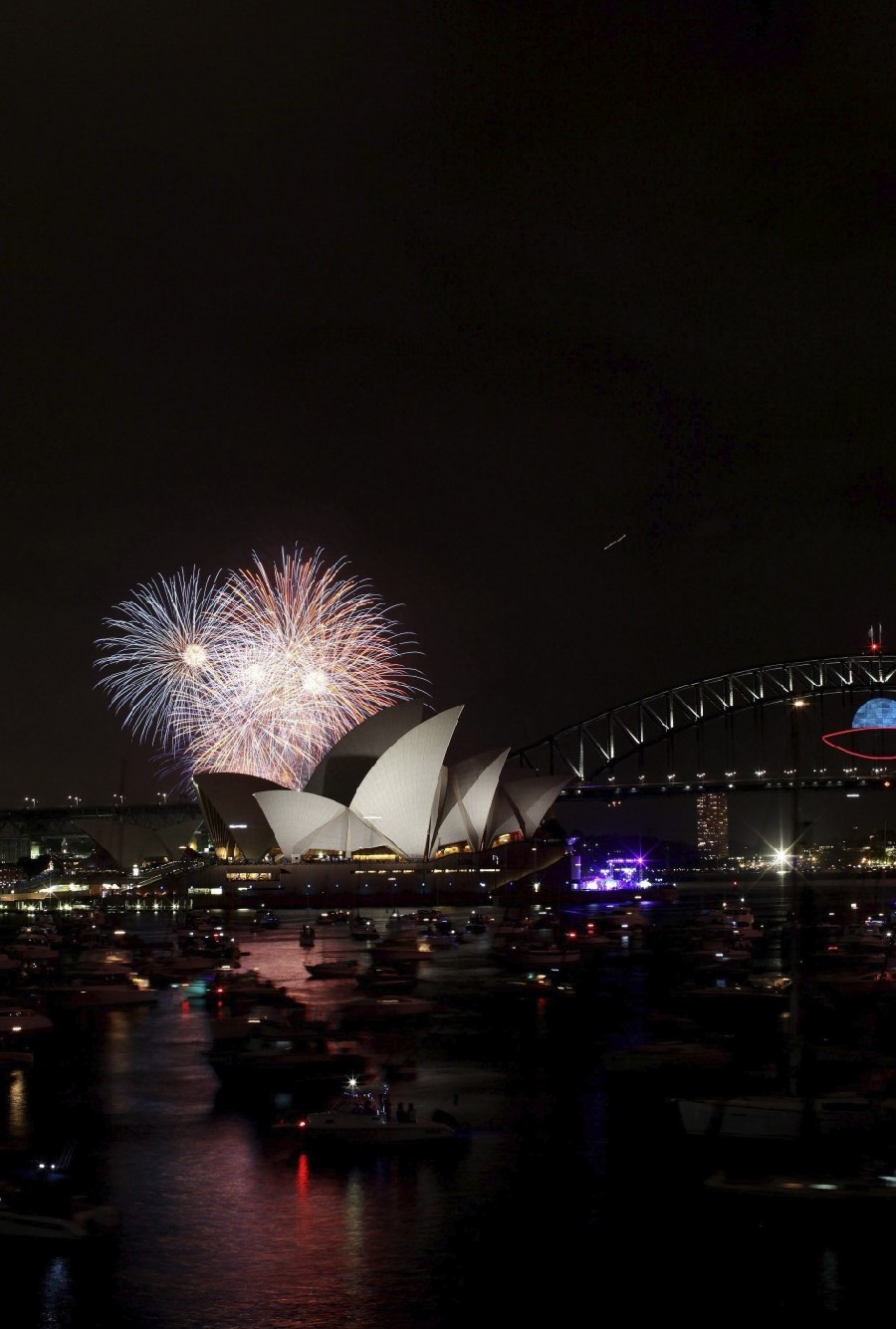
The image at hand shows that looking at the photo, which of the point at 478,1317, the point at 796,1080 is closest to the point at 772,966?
the point at 796,1080

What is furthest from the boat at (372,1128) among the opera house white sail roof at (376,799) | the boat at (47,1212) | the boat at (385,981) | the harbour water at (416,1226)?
the opera house white sail roof at (376,799)

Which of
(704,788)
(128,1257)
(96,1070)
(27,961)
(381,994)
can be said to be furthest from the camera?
(704,788)

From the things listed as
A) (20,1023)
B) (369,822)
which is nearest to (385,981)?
(20,1023)

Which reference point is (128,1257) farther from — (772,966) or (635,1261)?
(772,966)

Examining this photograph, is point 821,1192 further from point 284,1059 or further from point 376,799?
point 376,799

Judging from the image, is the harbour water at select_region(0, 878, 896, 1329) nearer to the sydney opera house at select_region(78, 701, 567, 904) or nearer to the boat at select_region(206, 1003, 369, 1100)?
the boat at select_region(206, 1003, 369, 1100)

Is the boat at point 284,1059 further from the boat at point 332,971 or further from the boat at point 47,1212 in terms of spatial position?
the boat at point 332,971
